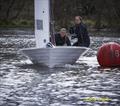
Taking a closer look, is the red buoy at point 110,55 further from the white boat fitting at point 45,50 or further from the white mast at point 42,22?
the white mast at point 42,22

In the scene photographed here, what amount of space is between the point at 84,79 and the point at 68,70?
3.03 m

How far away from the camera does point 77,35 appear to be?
1009 inches

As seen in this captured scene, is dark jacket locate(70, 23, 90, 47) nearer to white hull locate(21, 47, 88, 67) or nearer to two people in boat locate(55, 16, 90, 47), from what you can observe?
two people in boat locate(55, 16, 90, 47)

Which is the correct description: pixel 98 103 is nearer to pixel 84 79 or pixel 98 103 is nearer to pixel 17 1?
Answer: pixel 84 79

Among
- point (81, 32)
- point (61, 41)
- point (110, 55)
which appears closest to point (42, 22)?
point (61, 41)

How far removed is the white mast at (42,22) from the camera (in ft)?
84.8

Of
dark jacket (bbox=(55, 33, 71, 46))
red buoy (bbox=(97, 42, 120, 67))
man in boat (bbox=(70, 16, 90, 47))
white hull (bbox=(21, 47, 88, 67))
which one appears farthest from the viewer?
dark jacket (bbox=(55, 33, 71, 46))

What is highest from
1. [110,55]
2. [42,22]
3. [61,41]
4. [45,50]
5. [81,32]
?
[42,22]

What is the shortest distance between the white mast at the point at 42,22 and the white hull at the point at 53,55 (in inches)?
47.8

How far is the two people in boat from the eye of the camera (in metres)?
25.5

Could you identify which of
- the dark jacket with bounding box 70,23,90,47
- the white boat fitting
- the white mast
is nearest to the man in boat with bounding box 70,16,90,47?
the dark jacket with bounding box 70,23,90,47

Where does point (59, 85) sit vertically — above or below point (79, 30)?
below

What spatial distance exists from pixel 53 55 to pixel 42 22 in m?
2.29

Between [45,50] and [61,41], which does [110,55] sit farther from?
[45,50]
